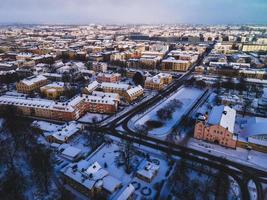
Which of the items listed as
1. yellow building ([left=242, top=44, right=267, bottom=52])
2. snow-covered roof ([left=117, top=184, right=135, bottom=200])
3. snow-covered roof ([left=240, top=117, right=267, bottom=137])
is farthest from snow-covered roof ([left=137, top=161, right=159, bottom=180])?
yellow building ([left=242, top=44, right=267, bottom=52])

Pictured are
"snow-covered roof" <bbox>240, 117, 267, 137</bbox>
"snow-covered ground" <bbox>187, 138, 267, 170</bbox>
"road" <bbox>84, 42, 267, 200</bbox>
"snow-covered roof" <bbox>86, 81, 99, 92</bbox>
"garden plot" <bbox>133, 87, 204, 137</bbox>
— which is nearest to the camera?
"road" <bbox>84, 42, 267, 200</bbox>

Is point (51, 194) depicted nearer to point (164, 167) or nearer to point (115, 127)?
point (164, 167)

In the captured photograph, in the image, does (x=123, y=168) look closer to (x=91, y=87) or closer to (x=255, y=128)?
(x=255, y=128)

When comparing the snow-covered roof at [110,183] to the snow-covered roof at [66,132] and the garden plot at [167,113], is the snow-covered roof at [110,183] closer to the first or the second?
the snow-covered roof at [66,132]

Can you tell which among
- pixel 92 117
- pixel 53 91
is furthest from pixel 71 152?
pixel 53 91

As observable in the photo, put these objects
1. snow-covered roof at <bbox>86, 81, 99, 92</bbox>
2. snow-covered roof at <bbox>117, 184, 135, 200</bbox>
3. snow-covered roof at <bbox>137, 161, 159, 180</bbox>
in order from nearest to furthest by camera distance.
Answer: snow-covered roof at <bbox>117, 184, 135, 200</bbox> < snow-covered roof at <bbox>137, 161, 159, 180</bbox> < snow-covered roof at <bbox>86, 81, 99, 92</bbox>

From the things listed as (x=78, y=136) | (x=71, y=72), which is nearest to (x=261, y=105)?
(x=78, y=136)

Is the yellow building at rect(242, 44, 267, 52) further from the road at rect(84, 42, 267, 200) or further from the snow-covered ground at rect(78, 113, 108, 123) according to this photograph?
the snow-covered ground at rect(78, 113, 108, 123)
